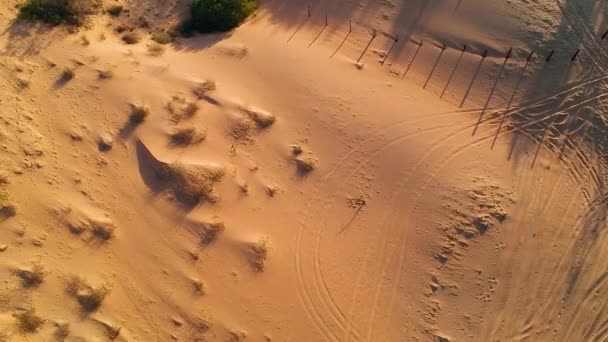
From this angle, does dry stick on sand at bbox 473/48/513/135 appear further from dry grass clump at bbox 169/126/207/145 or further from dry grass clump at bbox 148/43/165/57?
dry grass clump at bbox 148/43/165/57

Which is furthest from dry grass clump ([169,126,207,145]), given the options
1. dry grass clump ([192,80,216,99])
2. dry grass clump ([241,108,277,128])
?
dry grass clump ([241,108,277,128])

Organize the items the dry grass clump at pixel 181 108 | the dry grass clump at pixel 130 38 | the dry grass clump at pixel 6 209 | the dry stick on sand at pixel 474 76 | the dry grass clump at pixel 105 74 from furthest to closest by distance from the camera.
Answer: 1. the dry grass clump at pixel 130 38
2. the dry stick on sand at pixel 474 76
3. the dry grass clump at pixel 105 74
4. the dry grass clump at pixel 181 108
5. the dry grass clump at pixel 6 209

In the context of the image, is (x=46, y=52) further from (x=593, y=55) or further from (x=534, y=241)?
(x=593, y=55)

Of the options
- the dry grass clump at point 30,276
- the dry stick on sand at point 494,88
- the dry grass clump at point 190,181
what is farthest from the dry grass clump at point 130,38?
the dry stick on sand at point 494,88

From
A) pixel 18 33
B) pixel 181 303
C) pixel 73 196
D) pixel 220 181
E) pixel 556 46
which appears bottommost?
pixel 181 303

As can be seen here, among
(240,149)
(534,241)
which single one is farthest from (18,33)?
(534,241)

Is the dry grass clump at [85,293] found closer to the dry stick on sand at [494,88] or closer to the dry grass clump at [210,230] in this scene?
the dry grass clump at [210,230]

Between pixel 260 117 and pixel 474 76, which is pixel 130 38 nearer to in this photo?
pixel 260 117
